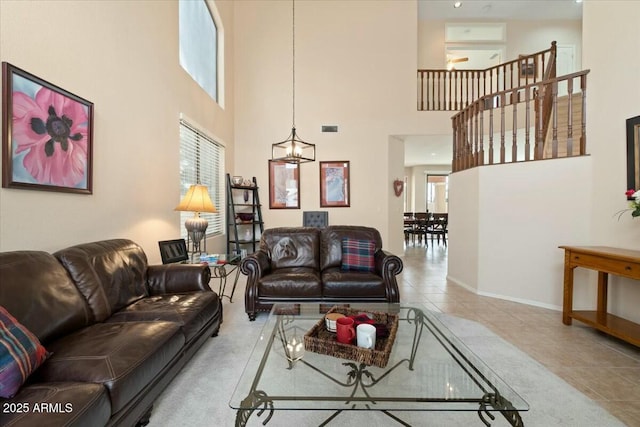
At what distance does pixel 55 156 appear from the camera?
75.6 inches

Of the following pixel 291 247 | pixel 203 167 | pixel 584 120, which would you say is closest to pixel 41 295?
pixel 291 247

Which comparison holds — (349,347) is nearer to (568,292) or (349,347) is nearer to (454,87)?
(568,292)

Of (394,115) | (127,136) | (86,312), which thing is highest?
(394,115)

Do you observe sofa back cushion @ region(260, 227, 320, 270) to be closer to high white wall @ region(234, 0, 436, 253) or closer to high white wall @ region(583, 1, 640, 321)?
high white wall @ region(234, 0, 436, 253)

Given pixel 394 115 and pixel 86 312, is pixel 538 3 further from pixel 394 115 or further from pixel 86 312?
pixel 86 312

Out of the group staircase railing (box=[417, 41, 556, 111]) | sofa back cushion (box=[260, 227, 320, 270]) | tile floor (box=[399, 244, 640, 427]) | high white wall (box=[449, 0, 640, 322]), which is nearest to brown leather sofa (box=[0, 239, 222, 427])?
sofa back cushion (box=[260, 227, 320, 270])

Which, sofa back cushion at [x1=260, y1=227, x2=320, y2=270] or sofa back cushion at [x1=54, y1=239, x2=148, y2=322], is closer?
sofa back cushion at [x1=54, y1=239, x2=148, y2=322]

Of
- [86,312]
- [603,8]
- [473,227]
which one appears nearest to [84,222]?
[86,312]

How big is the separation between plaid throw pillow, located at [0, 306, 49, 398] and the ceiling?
6381 millimetres

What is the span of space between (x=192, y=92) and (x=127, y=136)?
166 centimetres

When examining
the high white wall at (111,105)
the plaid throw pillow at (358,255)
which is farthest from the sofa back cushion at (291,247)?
the high white wall at (111,105)

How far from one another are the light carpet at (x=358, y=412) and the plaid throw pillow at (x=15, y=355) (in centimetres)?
68

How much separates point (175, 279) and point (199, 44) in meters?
3.95

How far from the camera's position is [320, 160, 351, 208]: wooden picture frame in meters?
5.94
